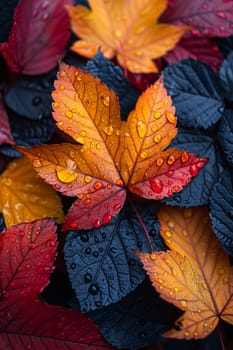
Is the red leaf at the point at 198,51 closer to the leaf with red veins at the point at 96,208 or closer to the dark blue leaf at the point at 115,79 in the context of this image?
the dark blue leaf at the point at 115,79

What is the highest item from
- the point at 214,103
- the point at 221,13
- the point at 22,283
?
the point at 221,13

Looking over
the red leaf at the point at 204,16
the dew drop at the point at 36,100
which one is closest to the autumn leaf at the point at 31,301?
the dew drop at the point at 36,100

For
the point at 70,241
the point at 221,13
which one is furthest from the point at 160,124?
the point at 221,13

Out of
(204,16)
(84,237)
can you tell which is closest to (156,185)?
(84,237)

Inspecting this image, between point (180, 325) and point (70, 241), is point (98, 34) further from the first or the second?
point (180, 325)

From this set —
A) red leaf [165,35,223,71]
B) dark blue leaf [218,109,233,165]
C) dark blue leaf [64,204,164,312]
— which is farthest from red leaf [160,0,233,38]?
dark blue leaf [64,204,164,312]

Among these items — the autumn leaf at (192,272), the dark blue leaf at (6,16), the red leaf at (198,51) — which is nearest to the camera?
the autumn leaf at (192,272)
